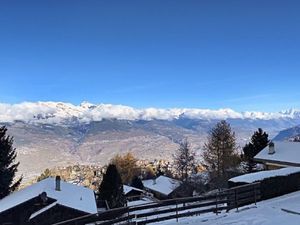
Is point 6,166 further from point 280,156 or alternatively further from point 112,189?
point 280,156

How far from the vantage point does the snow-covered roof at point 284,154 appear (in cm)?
4854

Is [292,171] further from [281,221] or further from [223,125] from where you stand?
[223,125]

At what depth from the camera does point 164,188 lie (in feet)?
291

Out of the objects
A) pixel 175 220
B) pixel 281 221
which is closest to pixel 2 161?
pixel 175 220

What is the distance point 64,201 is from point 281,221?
22844mm

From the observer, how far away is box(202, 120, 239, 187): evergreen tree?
197 feet

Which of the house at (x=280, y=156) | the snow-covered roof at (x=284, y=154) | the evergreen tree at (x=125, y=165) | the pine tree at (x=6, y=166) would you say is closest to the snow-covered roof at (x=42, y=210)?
the pine tree at (x=6, y=166)

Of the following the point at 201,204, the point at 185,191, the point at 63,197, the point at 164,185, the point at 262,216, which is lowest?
the point at 164,185

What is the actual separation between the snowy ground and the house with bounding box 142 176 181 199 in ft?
169

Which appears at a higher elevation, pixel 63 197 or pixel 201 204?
pixel 201 204

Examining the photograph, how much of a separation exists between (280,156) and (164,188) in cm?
4134

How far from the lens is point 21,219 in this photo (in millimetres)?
36906

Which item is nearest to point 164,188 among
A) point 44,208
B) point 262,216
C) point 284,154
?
point 284,154

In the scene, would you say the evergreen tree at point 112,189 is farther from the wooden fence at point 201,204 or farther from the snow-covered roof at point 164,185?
the wooden fence at point 201,204
